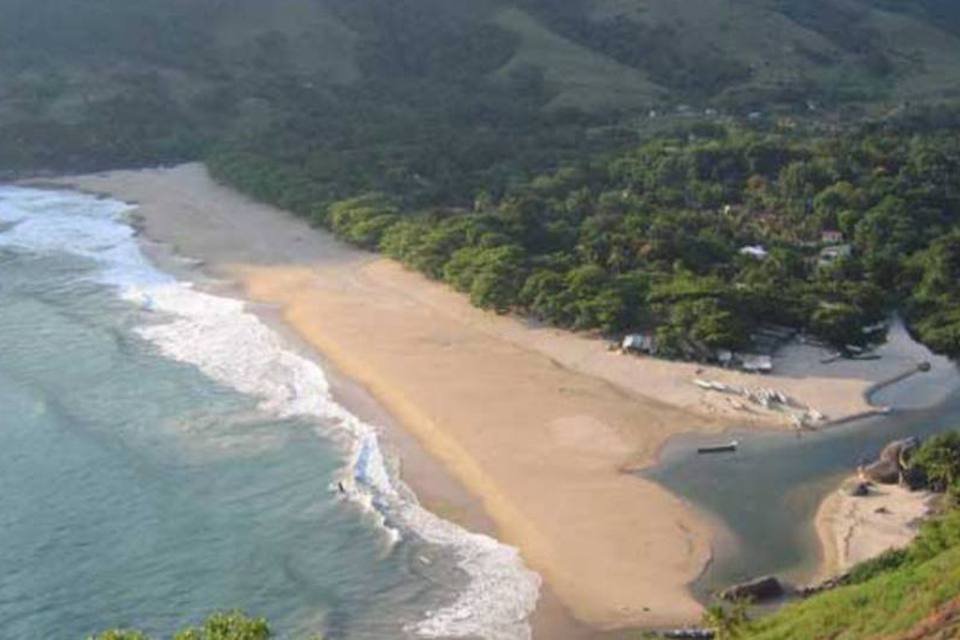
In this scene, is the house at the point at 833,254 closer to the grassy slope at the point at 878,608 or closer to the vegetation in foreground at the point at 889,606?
the vegetation in foreground at the point at 889,606

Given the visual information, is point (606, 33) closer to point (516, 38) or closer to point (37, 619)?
point (516, 38)

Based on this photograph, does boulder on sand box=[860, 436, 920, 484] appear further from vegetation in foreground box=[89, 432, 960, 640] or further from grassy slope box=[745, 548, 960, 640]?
grassy slope box=[745, 548, 960, 640]

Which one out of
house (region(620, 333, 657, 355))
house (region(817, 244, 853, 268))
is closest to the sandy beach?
house (region(620, 333, 657, 355))

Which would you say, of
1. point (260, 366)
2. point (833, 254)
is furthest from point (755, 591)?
point (833, 254)

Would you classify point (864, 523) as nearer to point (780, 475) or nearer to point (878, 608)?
point (780, 475)

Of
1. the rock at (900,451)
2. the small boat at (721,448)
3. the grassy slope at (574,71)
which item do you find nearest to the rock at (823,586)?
the rock at (900,451)

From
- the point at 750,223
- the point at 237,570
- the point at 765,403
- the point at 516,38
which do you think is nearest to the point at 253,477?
the point at 237,570
